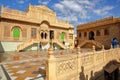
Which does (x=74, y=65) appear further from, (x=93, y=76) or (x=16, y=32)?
(x=16, y=32)

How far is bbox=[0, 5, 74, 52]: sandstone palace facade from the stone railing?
1263 cm

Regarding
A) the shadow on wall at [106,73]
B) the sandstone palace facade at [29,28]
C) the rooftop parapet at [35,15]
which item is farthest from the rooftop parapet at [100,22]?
the shadow on wall at [106,73]

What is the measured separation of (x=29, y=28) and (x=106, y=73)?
49.9ft

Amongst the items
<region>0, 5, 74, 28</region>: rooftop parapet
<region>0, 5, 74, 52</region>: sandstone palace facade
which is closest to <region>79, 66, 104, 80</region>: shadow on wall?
<region>0, 5, 74, 52</region>: sandstone palace facade

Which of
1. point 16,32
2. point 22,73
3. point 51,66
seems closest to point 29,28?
point 16,32

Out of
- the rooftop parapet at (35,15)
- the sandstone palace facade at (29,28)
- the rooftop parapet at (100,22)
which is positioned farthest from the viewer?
the rooftop parapet at (100,22)

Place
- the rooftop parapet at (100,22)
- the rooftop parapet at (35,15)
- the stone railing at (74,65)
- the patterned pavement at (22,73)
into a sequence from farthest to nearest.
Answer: the rooftop parapet at (100,22) < the rooftop parapet at (35,15) < the patterned pavement at (22,73) < the stone railing at (74,65)

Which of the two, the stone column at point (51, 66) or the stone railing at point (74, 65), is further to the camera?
the stone railing at point (74, 65)

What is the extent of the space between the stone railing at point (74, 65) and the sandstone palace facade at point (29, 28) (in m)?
12.6

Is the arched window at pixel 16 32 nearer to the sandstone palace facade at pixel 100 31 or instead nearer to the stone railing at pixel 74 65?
the stone railing at pixel 74 65

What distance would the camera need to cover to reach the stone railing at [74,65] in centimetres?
443

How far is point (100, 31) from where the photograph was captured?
2397 centimetres

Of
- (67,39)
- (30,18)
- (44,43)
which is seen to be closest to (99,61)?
(44,43)

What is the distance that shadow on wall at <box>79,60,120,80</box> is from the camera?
653 centimetres
